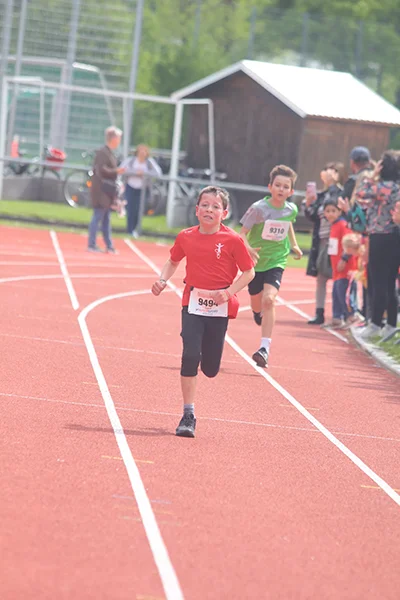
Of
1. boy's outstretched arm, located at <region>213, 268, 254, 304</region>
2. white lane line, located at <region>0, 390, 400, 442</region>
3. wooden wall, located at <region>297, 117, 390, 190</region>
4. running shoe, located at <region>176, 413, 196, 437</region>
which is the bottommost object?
white lane line, located at <region>0, 390, 400, 442</region>

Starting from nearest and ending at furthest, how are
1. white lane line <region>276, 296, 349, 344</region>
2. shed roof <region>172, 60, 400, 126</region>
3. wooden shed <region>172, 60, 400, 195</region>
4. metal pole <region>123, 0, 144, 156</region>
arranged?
1. white lane line <region>276, 296, 349, 344</region>
2. shed roof <region>172, 60, 400, 126</region>
3. wooden shed <region>172, 60, 400, 195</region>
4. metal pole <region>123, 0, 144, 156</region>

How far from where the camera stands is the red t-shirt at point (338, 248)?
16.6 metres

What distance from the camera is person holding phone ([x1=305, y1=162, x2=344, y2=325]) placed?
16.8 meters

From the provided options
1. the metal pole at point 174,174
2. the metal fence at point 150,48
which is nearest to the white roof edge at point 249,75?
the metal fence at point 150,48

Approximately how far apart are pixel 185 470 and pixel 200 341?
4.23 feet

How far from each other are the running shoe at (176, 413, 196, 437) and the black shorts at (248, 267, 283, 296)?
3.57 meters

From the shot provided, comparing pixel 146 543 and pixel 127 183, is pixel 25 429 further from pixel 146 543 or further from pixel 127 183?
pixel 127 183

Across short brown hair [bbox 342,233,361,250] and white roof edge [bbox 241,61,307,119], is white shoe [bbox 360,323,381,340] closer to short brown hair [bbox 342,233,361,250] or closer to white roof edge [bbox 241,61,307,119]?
short brown hair [bbox 342,233,361,250]

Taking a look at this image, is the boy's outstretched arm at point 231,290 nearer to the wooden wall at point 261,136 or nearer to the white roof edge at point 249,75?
the white roof edge at point 249,75

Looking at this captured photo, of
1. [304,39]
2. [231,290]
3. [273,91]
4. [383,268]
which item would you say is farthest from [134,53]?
[231,290]

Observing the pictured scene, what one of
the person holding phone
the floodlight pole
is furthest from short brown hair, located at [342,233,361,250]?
the floodlight pole

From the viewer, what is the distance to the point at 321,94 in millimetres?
31891

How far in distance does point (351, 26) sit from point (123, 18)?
47.3 feet

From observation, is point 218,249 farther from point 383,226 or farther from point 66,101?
point 66,101
